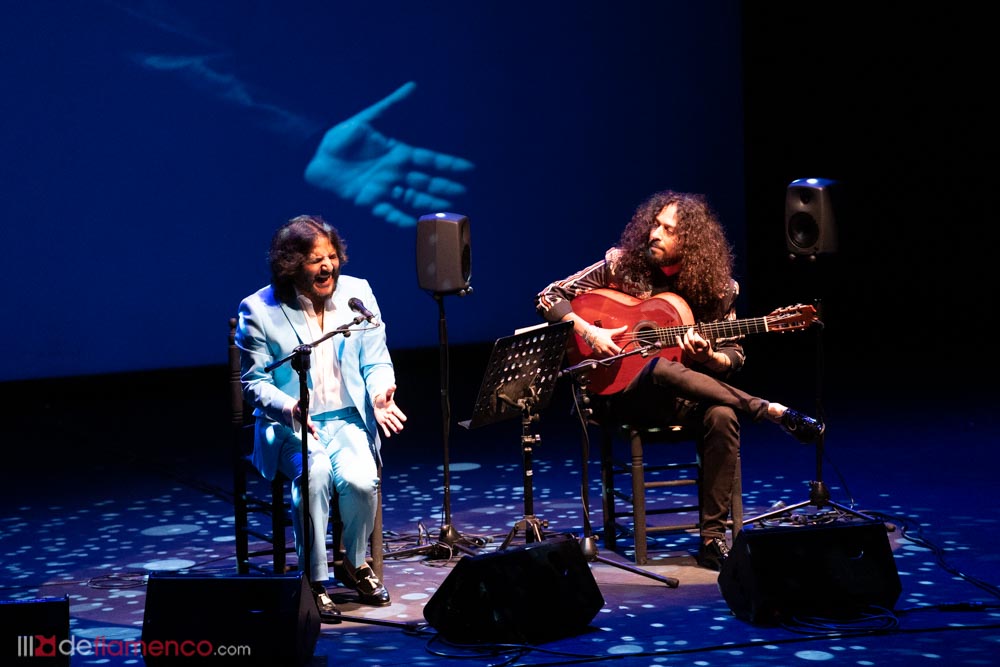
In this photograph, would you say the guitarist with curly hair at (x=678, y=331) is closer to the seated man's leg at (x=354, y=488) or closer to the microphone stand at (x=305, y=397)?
the seated man's leg at (x=354, y=488)

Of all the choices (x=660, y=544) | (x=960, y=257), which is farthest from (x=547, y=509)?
(x=960, y=257)

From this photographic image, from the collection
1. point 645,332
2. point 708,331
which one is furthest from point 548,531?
point 708,331

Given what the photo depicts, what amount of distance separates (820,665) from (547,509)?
7.26ft

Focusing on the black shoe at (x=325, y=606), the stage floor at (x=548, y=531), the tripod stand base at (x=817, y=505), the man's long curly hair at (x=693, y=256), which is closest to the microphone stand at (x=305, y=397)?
the black shoe at (x=325, y=606)

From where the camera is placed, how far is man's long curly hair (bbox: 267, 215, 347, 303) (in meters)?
4.71

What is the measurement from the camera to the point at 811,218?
5578mm

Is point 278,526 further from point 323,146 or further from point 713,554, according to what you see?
point 323,146

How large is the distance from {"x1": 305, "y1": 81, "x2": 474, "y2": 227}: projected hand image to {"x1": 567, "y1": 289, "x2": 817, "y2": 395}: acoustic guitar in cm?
450

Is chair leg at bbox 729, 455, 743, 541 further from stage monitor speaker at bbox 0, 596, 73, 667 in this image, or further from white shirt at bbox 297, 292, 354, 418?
stage monitor speaker at bbox 0, 596, 73, 667

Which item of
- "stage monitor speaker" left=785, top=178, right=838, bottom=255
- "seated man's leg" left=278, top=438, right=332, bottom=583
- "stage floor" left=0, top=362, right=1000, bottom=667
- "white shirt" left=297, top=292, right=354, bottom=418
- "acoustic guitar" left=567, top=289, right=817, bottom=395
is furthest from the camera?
"stage monitor speaker" left=785, top=178, right=838, bottom=255

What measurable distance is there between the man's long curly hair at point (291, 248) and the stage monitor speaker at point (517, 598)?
1.32 m

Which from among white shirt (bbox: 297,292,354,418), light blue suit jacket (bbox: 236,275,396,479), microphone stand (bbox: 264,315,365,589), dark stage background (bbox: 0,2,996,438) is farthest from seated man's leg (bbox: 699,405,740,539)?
dark stage background (bbox: 0,2,996,438)

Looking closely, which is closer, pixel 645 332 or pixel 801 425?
Result: pixel 801 425

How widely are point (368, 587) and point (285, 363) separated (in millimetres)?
862
